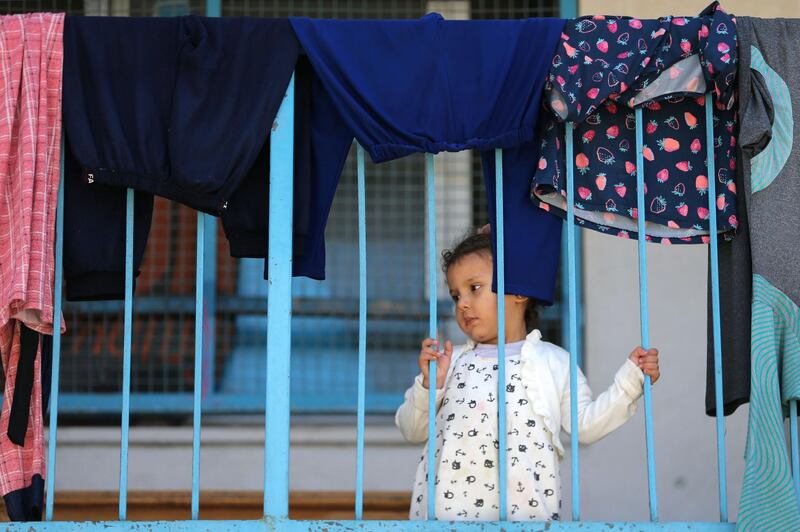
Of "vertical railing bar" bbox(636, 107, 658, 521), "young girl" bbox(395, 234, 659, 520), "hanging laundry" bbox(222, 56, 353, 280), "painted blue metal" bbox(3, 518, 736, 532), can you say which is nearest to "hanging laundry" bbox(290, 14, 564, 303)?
"hanging laundry" bbox(222, 56, 353, 280)

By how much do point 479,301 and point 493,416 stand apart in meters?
0.36

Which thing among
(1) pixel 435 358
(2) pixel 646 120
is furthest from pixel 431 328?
(2) pixel 646 120

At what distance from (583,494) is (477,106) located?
7.74 ft

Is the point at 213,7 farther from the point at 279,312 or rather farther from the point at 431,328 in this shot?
the point at 431,328

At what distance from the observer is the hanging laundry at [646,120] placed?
3.03 meters

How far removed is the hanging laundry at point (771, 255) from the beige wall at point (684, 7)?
1.96 metres

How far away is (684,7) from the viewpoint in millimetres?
5062

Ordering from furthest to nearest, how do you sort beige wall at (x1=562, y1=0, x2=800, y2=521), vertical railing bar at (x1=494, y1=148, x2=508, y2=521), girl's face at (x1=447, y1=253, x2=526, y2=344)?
beige wall at (x1=562, y1=0, x2=800, y2=521) → girl's face at (x1=447, y1=253, x2=526, y2=344) → vertical railing bar at (x1=494, y1=148, x2=508, y2=521)

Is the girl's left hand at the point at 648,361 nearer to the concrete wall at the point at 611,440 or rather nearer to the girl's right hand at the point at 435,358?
the girl's right hand at the point at 435,358

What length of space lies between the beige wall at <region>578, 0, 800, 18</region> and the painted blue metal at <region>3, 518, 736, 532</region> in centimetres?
272

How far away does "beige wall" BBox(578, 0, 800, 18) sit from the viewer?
504cm

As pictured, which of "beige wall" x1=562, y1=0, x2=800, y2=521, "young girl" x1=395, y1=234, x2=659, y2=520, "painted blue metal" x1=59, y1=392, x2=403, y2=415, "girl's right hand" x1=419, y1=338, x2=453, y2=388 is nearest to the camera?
"girl's right hand" x1=419, y1=338, x2=453, y2=388

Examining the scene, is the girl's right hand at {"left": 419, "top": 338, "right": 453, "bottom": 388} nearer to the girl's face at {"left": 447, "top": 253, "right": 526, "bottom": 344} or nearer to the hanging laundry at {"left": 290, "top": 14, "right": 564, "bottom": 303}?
the girl's face at {"left": 447, "top": 253, "right": 526, "bottom": 344}

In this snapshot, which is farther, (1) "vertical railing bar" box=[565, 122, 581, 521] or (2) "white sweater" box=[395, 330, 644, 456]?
(2) "white sweater" box=[395, 330, 644, 456]
